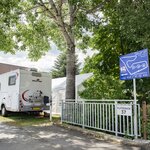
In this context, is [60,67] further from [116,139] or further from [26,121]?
[116,139]

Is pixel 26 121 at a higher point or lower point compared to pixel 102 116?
lower

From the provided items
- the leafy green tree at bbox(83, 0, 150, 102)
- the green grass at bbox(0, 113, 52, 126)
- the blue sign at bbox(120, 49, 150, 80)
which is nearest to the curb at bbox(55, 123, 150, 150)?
the blue sign at bbox(120, 49, 150, 80)

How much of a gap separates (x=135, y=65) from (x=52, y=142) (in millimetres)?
3895

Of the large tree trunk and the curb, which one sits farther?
the large tree trunk

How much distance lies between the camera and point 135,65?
8.62 meters

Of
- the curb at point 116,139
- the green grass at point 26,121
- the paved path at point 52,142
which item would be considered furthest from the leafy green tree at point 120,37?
the green grass at point 26,121

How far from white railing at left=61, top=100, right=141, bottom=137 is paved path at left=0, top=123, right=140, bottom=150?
0.79 meters

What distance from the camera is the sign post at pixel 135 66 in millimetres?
8188

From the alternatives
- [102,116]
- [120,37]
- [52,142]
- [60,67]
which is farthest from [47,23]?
[60,67]

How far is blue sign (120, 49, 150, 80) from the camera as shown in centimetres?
823

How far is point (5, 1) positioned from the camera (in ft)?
39.7

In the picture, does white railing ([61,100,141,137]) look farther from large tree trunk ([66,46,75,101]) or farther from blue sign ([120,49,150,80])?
large tree trunk ([66,46,75,101])

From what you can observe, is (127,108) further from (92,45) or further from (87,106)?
(92,45)

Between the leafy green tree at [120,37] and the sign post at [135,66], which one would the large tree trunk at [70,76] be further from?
the sign post at [135,66]
